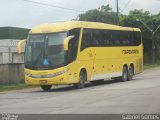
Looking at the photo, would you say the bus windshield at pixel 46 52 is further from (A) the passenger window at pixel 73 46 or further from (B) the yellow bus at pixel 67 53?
(A) the passenger window at pixel 73 46

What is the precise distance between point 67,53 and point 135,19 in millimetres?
56638

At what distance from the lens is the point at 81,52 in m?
28.7

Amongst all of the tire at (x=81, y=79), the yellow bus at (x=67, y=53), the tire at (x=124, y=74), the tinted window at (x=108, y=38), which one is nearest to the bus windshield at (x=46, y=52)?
the yellow bus at (x=67, y=53)

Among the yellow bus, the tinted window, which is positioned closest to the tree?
the tinted window

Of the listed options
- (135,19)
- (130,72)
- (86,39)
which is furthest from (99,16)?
(86,39)

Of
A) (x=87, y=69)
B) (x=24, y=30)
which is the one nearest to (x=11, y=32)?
(x=24, y=30)

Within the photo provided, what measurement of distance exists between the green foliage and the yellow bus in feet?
150

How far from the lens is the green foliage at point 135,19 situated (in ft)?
260

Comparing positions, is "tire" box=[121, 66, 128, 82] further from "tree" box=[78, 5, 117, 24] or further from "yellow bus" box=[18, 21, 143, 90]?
"tree" box=[78, 5, 117, 24]

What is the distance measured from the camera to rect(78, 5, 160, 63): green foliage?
79188 millimetres

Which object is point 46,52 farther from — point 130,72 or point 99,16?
point 99,16

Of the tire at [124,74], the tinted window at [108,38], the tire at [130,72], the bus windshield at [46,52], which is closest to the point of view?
the bus windshield at [46,52]

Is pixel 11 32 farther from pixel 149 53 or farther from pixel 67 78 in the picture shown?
pixel 149 53

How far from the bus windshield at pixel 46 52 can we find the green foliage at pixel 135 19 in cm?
4962
